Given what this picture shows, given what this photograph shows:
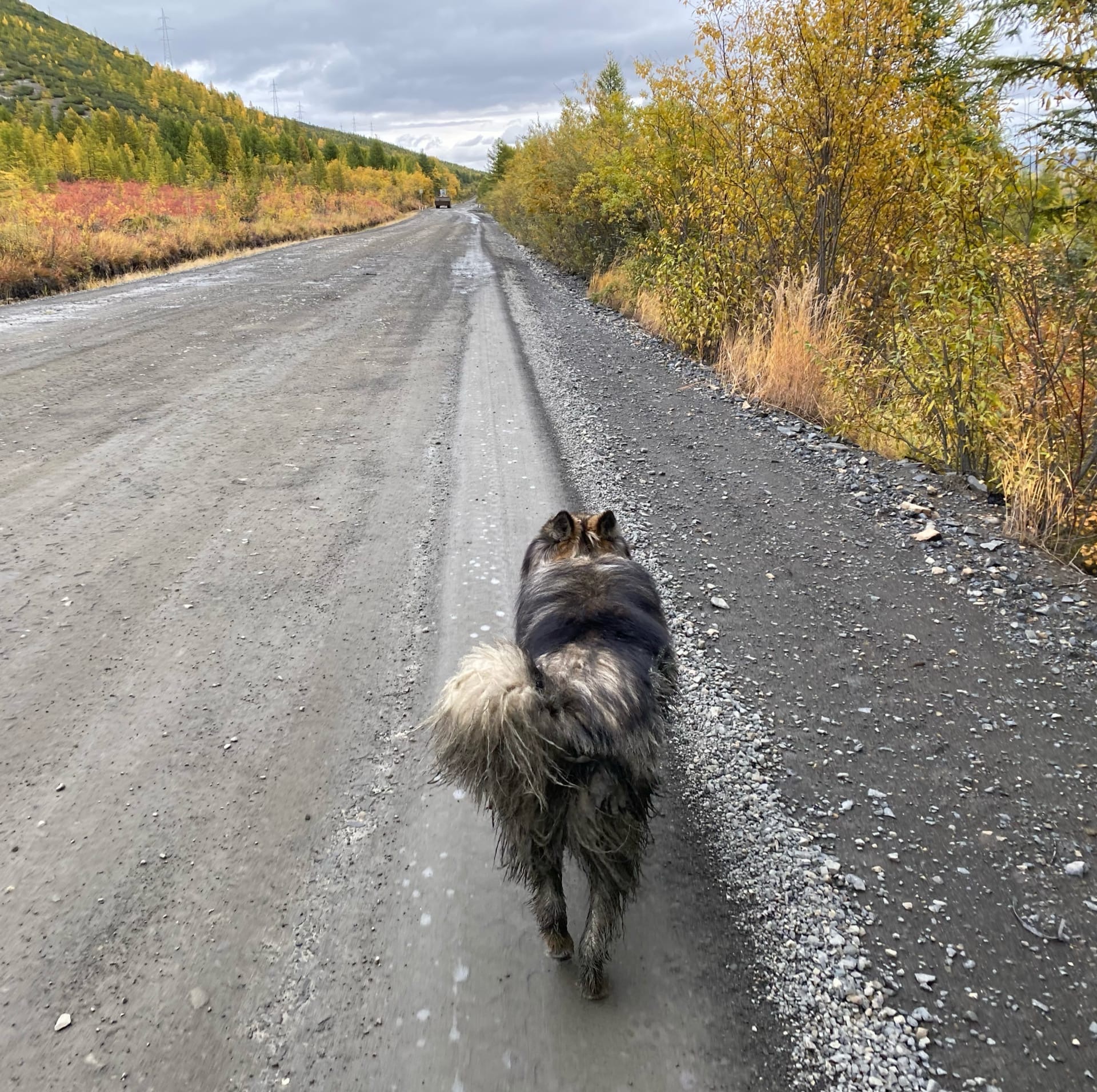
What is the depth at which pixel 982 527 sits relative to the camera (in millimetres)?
4297

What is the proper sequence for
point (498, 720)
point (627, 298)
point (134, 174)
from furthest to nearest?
point (134, 174) → point (627, 298) → point (498, 720)

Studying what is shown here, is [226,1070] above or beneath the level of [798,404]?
beneath

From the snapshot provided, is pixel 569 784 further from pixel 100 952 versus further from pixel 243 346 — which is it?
pixel 243 346

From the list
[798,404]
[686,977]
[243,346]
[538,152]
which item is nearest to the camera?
[686,977]

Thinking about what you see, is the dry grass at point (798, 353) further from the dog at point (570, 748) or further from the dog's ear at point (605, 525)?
the dog at point (570, 748)

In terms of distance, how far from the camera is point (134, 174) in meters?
38.0

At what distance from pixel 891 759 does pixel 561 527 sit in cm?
162

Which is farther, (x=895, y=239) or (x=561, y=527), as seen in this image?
(x=895, y=239)

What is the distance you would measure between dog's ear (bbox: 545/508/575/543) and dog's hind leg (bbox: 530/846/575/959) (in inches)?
48.4

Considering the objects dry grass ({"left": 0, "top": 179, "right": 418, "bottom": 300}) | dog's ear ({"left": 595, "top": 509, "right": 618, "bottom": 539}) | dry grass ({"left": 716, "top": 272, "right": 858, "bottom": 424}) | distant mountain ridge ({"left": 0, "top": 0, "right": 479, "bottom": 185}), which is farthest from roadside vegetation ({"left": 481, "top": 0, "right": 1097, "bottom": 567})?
distant mountain ridge ({"left": 0, "top": 0, "right": 479, "bottom": 185})

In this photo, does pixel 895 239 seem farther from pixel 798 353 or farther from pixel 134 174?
pixel 134 174

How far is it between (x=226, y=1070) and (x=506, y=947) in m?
0.80

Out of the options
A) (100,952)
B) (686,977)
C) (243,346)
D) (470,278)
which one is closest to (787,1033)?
(686,977)

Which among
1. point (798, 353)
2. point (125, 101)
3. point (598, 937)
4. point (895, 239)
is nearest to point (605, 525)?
point (598, 937)
